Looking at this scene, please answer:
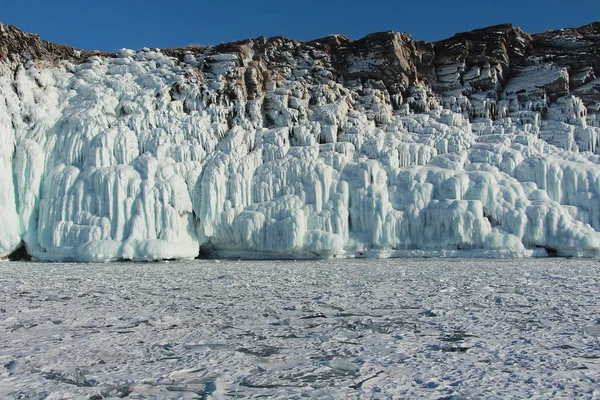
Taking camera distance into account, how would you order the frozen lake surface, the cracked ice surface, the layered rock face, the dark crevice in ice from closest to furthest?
the frozen lake surface, the cracked ice surface, the layered rock face, the dark crevice in ice

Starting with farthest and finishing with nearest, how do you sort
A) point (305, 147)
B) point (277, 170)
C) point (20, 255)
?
1. point (305, 147)
2. point (277, 170)
3. point (20, 255)

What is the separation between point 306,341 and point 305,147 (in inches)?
587

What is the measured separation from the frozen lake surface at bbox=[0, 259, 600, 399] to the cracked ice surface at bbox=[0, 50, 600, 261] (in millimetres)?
8193

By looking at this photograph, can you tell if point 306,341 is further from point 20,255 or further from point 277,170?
point 20,255

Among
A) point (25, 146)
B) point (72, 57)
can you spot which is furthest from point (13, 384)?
point (72, 57)

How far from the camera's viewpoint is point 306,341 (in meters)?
5.01

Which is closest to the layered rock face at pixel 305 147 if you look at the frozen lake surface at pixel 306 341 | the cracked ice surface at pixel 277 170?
the cracked ice surface at pixel 277 170

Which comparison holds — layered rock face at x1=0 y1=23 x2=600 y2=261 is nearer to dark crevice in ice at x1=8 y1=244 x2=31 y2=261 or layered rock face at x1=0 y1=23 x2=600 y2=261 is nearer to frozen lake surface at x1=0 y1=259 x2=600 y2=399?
dark crevice in ice at x1=8 y1=244 x2=31 y2=261

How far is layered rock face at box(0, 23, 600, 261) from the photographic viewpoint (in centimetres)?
1712

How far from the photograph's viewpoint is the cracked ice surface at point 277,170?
16984 mm

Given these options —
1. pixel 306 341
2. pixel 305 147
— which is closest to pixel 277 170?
pixel 305 147

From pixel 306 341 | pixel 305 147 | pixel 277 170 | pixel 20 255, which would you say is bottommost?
pixel 306 341

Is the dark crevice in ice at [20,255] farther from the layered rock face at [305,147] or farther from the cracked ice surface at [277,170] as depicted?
the cracked ice surface at [277,170]

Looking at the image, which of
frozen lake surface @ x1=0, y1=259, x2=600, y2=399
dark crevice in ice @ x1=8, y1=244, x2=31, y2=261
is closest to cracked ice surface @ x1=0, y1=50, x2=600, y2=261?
dark crevice in ice @ x1=8, y1=244, x2=31, y2=261
